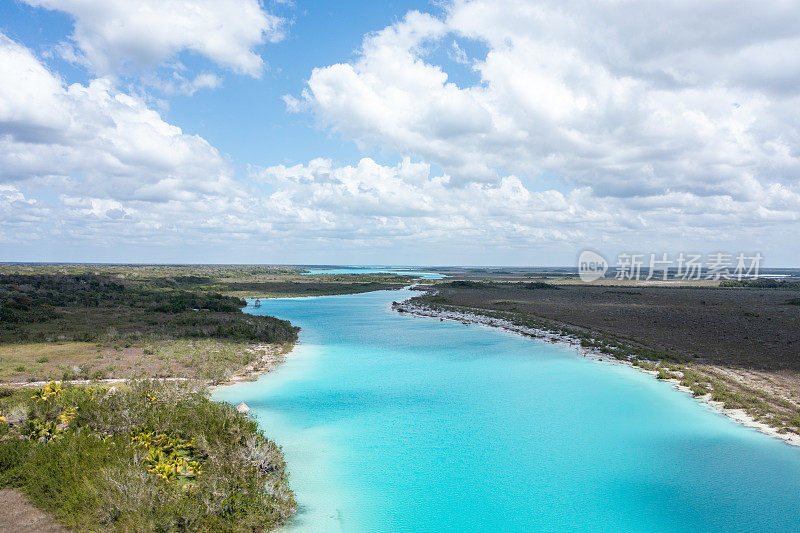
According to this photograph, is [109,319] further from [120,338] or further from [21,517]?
[21,517]

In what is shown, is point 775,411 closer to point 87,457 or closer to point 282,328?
point 87,457

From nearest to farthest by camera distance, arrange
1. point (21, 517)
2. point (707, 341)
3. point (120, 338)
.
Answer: point (21, 517) < point (120, 338) < point (707, 341)

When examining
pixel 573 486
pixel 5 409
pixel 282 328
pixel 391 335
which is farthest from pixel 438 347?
pixel 5 409

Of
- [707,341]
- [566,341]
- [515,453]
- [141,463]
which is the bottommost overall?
[515,453]

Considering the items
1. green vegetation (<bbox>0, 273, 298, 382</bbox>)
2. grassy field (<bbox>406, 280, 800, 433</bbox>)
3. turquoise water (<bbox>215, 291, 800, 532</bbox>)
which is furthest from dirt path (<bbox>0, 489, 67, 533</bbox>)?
grassy field (<bbox>406, 280, 800, 433</bbox>)

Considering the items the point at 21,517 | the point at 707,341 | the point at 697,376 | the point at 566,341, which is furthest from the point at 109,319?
the point at 707,341

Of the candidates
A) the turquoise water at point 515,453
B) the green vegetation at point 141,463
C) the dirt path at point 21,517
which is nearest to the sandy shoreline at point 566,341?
the turquoise water at point 515,453
